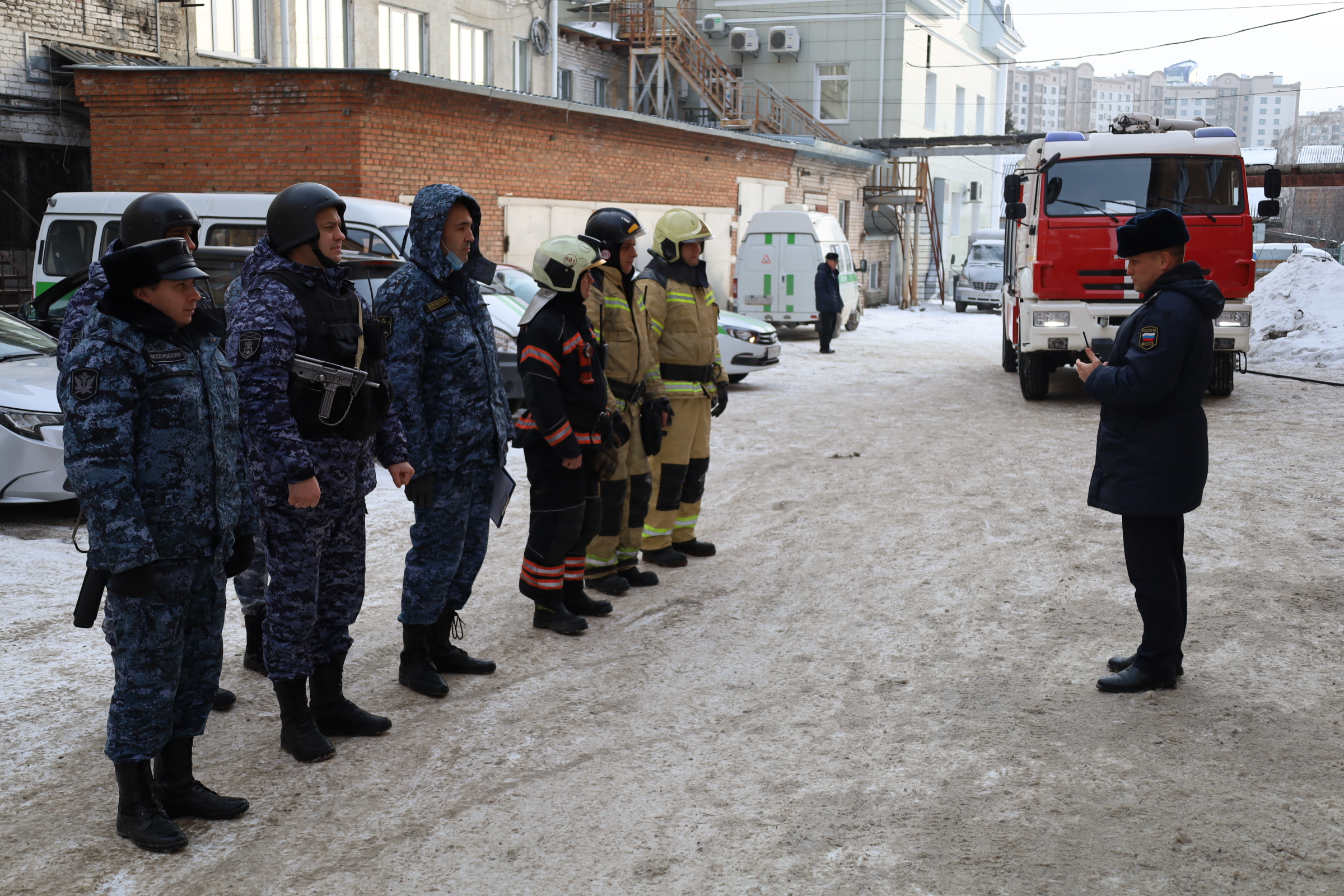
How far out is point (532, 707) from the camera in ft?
15.0

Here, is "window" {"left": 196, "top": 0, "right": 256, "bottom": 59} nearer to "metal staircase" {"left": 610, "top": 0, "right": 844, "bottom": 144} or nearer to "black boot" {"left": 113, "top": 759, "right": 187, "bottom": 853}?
"metal staircase" {"left": 610, "top": 0, "right": 844, "bottom": 144}

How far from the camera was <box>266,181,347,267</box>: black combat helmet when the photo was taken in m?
3.88

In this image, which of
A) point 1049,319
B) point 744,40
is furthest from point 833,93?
point 1049,319

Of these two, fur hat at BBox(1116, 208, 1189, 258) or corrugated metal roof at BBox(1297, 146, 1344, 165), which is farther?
corrugated metal roof at BBox(1297, 146, 1344, 165)

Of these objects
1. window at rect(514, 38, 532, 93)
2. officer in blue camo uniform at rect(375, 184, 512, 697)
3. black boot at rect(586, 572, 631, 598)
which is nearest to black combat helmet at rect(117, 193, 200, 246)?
officer in blue camo uniform at rect(375, 184, 512, 697)

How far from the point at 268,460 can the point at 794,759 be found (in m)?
2.10

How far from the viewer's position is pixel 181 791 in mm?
3594

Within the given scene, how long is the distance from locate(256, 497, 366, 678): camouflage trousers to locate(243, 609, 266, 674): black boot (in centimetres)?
83

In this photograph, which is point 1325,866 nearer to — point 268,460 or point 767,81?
point 268,460

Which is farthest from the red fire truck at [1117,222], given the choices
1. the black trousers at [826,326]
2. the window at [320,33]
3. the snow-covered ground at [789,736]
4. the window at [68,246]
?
the window at [320,33]

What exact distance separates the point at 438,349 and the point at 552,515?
3.80ft

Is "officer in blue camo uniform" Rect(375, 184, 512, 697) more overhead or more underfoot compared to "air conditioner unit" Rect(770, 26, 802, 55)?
more underfoot

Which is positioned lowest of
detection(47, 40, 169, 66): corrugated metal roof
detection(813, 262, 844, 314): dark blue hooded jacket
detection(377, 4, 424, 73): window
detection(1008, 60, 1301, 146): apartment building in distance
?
detection(813, 262, 844, 314): dark blue hooded jacket

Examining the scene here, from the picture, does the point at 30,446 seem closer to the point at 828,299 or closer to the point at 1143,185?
the point at 1143,185
